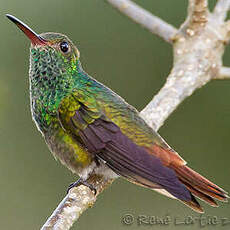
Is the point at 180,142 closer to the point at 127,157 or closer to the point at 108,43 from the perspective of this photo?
the point at 108,43

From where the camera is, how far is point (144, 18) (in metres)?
4.70

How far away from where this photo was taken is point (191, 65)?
15.1 feet

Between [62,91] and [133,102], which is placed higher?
[62,91]

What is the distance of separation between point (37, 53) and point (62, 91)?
333 mm

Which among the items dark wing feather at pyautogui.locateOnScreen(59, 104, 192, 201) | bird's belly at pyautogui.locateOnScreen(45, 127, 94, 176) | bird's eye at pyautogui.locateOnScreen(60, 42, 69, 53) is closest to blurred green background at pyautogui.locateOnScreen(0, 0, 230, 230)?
bird's eye at pyautogui.locateOnScreen(60, 42, 69, 53)

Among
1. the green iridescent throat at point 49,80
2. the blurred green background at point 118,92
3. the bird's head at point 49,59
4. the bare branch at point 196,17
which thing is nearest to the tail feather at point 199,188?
the green iridescent throat at point 49,80

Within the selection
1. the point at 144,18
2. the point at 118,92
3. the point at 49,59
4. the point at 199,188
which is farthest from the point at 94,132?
the point at 118,92

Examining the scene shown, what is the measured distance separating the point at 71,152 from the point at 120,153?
359mm

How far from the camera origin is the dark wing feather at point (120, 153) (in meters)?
3.51

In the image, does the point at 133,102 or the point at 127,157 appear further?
the point at 133,102

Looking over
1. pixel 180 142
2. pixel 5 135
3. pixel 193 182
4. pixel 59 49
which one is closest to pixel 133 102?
pixel 180 142

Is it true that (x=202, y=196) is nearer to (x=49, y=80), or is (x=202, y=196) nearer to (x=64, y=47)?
(x=49, y=80)

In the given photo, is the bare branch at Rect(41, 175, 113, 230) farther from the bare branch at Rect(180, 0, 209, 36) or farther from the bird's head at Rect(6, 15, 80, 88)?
the bare branch at Rect(180, 0, 209, 36)

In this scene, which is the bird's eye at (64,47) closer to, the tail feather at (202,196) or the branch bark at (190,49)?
the branch bark at (190,49)
